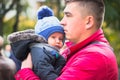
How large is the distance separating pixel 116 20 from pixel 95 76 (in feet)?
37.4

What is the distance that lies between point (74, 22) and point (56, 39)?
2.39 ft

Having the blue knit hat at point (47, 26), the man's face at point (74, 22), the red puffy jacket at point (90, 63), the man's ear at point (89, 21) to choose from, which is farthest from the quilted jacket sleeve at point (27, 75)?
the blue knit hat at point (47, 26)

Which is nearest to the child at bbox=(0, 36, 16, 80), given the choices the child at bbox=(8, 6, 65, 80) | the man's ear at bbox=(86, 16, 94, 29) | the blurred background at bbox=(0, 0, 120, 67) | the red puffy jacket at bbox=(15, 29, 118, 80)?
the child at bbox=(8, 6, 65, 80)

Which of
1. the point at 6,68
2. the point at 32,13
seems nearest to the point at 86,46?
the point at 6,68

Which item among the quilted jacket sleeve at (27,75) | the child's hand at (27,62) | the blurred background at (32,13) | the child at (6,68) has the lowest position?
the blurred background at (32,13)

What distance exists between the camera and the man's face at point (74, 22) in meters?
2.95

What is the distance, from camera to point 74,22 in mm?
2955

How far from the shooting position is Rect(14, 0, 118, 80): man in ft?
9.21

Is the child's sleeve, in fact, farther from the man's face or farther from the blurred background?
the blurred background

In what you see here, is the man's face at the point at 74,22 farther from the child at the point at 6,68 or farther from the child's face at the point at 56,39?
the child at the point at 6,68

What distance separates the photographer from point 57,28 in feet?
11.7

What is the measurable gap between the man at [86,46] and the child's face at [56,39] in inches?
22.2

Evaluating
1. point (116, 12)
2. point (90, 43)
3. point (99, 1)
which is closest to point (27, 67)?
point (90, 43)

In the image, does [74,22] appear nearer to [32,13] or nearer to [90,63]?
Result: [90,63]
